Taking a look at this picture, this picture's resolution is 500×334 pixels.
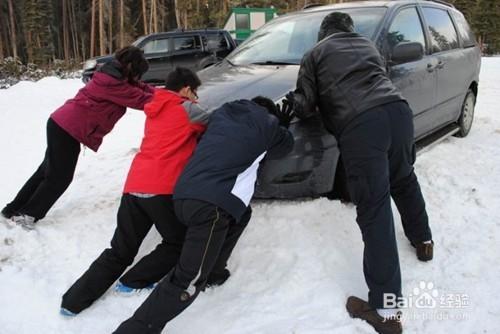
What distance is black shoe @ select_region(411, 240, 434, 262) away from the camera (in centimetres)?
320

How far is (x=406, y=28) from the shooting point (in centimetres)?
449

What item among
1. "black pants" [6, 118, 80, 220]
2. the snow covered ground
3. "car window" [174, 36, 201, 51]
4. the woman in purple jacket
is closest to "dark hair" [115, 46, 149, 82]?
the woman in purple jacket

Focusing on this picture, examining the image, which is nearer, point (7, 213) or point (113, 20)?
point (7, 213)

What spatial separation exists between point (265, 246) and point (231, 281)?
1.31ft

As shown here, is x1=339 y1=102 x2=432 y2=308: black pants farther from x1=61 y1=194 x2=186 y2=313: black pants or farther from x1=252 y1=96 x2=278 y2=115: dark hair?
x1=61 y1=194 x2=186 y2=313: black pants

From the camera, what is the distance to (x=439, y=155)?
5.00 meters

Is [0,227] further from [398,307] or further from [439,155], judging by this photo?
[439,155]

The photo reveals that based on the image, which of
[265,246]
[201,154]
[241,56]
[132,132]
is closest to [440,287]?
[265,246]

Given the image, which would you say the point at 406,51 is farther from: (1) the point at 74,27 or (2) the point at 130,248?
(1) the point at 74,27

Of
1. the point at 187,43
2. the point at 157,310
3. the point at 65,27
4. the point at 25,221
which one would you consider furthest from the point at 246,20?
the point at 65,27

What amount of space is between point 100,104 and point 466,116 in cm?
466

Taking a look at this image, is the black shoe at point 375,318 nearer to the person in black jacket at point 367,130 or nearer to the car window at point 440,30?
the person in black jacket at point 367,130

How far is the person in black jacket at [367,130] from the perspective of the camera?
261 cm

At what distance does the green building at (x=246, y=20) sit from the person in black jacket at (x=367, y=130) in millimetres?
20957
